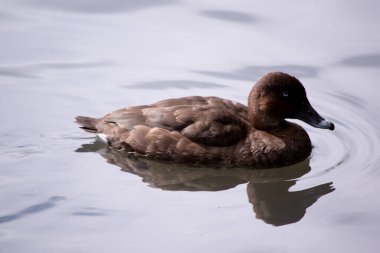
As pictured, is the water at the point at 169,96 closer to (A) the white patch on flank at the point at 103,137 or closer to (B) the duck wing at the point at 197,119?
(A) the white patch on flank at the point at 103,137

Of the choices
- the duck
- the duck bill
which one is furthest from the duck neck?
the duck bill

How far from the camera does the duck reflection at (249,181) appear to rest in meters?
7.91

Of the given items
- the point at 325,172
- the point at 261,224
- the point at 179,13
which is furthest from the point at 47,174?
the point at 179,13

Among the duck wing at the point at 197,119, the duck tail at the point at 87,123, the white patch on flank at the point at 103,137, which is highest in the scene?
the duck wing at the point at 197,119

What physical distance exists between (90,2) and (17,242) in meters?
6.36

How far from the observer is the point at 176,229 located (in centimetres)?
734

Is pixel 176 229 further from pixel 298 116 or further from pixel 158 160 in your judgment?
pixel 298 116

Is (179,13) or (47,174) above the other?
(179,13)

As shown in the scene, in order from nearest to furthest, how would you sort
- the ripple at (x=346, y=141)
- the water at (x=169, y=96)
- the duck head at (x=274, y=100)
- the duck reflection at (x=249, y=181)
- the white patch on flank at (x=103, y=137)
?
the water at (x=169, y=96)
the duck reflection at (x=249, y=181)
the ripple at (x=346, y=141)
the duck head at (x=274, y=100)
the white patch on flank at (x=103, y=137)

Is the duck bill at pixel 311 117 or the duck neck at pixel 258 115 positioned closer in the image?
the duck neck at pixel 258 115

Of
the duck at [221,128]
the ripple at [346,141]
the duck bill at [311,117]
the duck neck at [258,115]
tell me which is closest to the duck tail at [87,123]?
the duck at [221,128]

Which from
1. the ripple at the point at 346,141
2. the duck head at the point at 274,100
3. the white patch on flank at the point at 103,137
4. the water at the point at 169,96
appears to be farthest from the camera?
the white patch on flank at the point at 103,137

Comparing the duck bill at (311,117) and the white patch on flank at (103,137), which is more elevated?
the duck bill at (311,117)

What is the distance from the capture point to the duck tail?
30.5 feet
